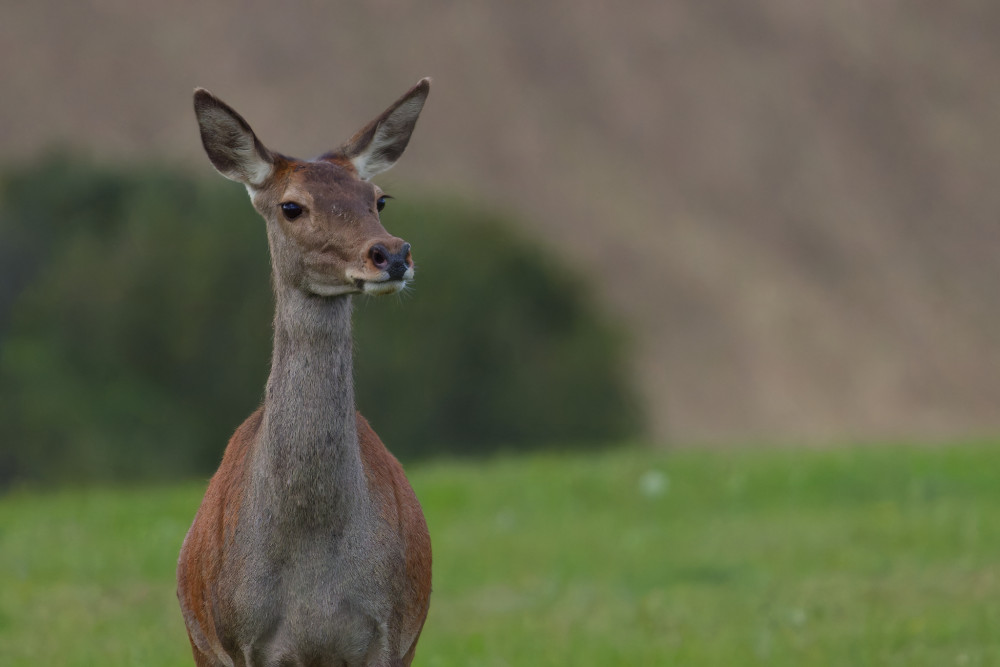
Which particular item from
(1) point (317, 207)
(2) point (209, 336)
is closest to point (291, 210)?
(1) point (317, 207)

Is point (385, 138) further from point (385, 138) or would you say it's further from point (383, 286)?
point (383, 286)

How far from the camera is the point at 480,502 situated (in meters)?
15.1

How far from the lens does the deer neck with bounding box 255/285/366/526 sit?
5715 mm

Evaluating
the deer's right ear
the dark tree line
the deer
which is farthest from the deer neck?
the dark tree line

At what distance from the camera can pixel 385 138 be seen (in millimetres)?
6496

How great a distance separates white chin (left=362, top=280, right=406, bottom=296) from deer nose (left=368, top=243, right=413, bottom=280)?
0.07ft

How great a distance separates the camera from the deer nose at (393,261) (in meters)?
5.34

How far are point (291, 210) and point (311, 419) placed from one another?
0.87 m

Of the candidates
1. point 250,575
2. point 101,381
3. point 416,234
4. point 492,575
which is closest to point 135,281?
point 101,381

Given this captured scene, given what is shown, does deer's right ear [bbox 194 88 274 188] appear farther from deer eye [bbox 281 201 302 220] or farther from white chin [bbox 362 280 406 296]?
white chin [bbox 362 280 406 296]

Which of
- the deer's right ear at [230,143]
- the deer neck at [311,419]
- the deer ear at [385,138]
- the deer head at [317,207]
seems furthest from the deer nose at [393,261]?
the deer ear at [385,138]

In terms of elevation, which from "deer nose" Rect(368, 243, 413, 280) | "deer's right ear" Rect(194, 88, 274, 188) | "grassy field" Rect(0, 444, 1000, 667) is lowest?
"grassy field" Rect(0, 444, 1000, 667)

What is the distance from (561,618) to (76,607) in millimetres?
3500

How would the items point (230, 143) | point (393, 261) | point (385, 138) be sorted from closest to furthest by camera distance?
point (393, 261) → point (230, 143) → point (385, 138)
